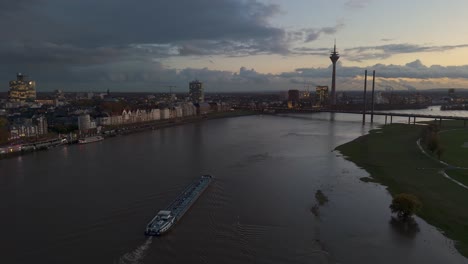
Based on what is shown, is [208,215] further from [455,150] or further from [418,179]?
[455,150]

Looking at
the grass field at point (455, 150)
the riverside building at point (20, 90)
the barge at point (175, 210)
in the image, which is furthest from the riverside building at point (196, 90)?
the barge at point (175, 210)

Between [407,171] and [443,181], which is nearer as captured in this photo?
[443,181]

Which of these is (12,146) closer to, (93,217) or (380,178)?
(93,217)

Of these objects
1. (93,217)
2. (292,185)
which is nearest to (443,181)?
(292,185)

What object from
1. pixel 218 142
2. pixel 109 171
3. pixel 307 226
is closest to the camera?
pixel 307 226

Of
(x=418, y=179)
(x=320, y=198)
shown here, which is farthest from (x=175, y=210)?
(x=418, y=179)

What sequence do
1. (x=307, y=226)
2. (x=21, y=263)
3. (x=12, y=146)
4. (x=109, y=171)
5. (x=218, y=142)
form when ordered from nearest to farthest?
1. (x=21, y=263)
2. (x=307, y=226)
3. (x=109, y=171)
4. (x=12, y=146)
5. (x=218, y=142)
